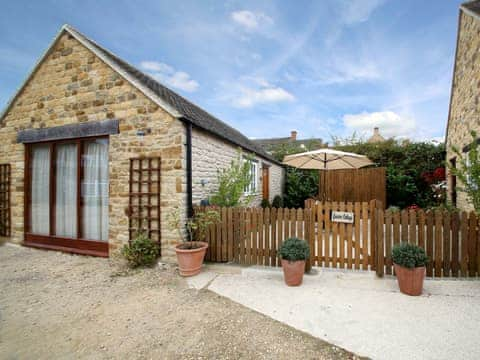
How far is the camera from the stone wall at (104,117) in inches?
195

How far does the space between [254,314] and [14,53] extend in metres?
10.8

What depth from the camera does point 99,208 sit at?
19.1ft

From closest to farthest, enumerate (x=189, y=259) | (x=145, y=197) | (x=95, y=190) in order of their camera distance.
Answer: (x=189, y=259), (x=145, y=197), (x=95, y=190)

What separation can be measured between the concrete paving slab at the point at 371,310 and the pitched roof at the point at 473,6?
6.15 m

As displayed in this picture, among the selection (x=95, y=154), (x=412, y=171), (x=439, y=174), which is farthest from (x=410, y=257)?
(x=412, y=171)

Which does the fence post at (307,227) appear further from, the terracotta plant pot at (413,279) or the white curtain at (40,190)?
the white curtain at (40,190)

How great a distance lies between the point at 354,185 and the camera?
10.2 metres

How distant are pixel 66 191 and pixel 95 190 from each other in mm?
1144

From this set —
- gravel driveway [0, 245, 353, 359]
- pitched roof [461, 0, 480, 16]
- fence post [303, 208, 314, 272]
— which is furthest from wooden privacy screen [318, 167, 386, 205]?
gravel driveway [0, 245, 353, 359]

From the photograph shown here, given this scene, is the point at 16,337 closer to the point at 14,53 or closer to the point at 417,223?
the point at 417,223

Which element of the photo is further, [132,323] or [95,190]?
[95,190]

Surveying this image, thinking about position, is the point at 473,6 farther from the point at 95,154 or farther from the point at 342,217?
the point at 95,154

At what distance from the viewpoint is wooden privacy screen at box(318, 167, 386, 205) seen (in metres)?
9.85

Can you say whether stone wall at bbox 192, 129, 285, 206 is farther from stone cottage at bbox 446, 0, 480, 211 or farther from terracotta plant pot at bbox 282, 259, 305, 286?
stone cottage at bbox 446, 0, 480, 211
